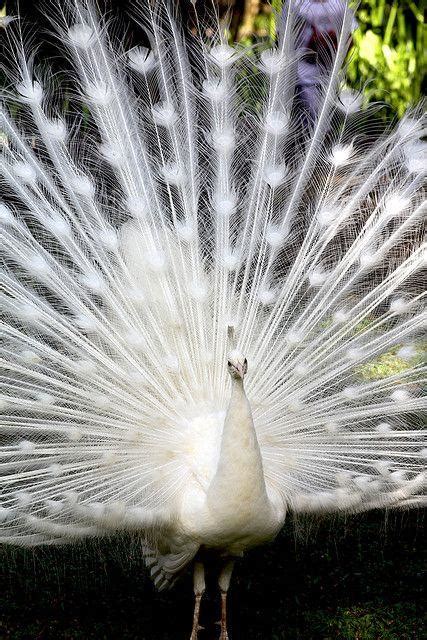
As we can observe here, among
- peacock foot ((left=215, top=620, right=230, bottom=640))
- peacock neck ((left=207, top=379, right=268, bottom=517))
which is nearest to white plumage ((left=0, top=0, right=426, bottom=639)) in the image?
peacock foot ((left=215, top=620, right=230, bottom=640))

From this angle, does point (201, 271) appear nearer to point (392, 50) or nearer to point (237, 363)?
point (237, 363)

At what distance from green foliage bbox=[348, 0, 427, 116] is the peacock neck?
385 cm

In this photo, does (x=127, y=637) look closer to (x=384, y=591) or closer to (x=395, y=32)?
(x=384, y=591)

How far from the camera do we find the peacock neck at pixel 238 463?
10.7 ft

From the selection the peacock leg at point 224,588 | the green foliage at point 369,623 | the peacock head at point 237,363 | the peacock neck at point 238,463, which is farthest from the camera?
the green foliage at point 369,623

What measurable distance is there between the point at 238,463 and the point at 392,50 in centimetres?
431

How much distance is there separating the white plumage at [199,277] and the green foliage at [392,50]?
2.70m

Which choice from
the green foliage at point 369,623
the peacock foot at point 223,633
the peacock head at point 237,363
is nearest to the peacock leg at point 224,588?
the peacock foot at point 223,633

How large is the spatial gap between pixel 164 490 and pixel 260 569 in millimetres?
1264

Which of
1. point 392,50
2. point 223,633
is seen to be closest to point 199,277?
point 223,633

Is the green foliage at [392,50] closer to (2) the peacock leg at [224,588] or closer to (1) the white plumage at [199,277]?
(1) the white plumage at [199,277]

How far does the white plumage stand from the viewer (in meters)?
3.73

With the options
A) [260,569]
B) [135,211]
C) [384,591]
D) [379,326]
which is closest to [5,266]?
[135,211]

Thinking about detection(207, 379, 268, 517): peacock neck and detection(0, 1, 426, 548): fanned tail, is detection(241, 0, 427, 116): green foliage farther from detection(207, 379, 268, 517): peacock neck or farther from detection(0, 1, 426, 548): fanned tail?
detection(207, 379, 268, 517): peacock neck
